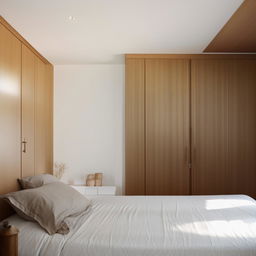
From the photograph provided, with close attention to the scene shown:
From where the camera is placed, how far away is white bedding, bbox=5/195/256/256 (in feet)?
6.00

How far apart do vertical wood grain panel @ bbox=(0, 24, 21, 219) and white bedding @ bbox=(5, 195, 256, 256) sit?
650 millimetres

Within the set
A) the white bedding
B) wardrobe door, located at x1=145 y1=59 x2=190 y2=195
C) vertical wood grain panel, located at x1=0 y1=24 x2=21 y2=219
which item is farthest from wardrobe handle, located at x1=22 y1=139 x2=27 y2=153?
wardrobe door, located at x1=145 y1=59 x2=190 y2=195

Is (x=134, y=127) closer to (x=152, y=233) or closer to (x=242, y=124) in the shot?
(x=242, y=124)

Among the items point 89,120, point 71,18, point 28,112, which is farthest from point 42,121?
point 71,18

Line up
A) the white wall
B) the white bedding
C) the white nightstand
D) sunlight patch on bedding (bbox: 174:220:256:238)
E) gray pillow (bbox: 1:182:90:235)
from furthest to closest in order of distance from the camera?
the white wall < the white nightstand < gray pillow (bbox: 1:182:90:235) < sunlight patch on bedding (bbox: 174:220:256:238) < the white bedding

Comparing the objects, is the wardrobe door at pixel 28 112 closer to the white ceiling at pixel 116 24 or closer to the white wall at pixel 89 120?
the white ceiling at pixel 116 24

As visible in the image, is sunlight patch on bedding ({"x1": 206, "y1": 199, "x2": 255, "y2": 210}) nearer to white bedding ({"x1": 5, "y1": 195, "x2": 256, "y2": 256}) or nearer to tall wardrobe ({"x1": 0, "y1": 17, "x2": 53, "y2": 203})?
white bedding ({"x1": 5, "y1": 195, "x2": 256, "y2": 256})

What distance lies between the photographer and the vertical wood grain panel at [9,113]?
108 inches

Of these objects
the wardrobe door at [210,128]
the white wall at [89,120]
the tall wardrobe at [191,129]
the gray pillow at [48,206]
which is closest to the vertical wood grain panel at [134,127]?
the tall wardrobe at [191,129]

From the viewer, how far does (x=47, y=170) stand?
14.2 ft

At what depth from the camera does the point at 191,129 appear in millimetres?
4137

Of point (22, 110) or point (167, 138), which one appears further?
point (167, 138)

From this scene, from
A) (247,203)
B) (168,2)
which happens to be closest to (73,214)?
(247,203)

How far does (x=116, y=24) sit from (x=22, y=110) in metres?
1.36
